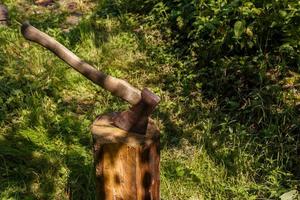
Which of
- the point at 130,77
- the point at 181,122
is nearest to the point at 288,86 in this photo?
the point at 181,122

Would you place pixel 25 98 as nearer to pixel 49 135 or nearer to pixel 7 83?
pixel 7 83

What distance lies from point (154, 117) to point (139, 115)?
2.06m

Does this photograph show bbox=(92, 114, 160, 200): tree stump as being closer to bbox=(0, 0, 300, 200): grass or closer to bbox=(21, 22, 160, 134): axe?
bbox=(21, 22, 160, 134): axe

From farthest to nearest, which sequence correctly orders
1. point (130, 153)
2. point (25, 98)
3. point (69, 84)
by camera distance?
point (69, 84) → point (25, 98) → point (130, 153)

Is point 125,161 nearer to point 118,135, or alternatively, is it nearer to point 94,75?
point 118,135

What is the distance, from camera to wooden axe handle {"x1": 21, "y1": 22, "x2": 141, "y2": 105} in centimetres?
254

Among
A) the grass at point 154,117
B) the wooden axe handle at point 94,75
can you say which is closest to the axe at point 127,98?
the wooden axe handle at point 94,75

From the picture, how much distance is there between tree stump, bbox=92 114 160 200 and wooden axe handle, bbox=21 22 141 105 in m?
0.23

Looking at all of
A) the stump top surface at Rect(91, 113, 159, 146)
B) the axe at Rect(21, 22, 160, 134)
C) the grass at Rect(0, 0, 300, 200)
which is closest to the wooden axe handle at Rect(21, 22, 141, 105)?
the axe at Rect(21, 22, 160, 134)

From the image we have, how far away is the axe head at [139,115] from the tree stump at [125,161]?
0.04 m

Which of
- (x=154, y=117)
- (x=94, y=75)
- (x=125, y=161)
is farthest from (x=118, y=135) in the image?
(x=154, y=117)

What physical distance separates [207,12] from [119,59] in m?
1.27

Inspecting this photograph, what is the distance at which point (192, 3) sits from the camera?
571cm

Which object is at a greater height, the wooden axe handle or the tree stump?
the wooden axe handle
